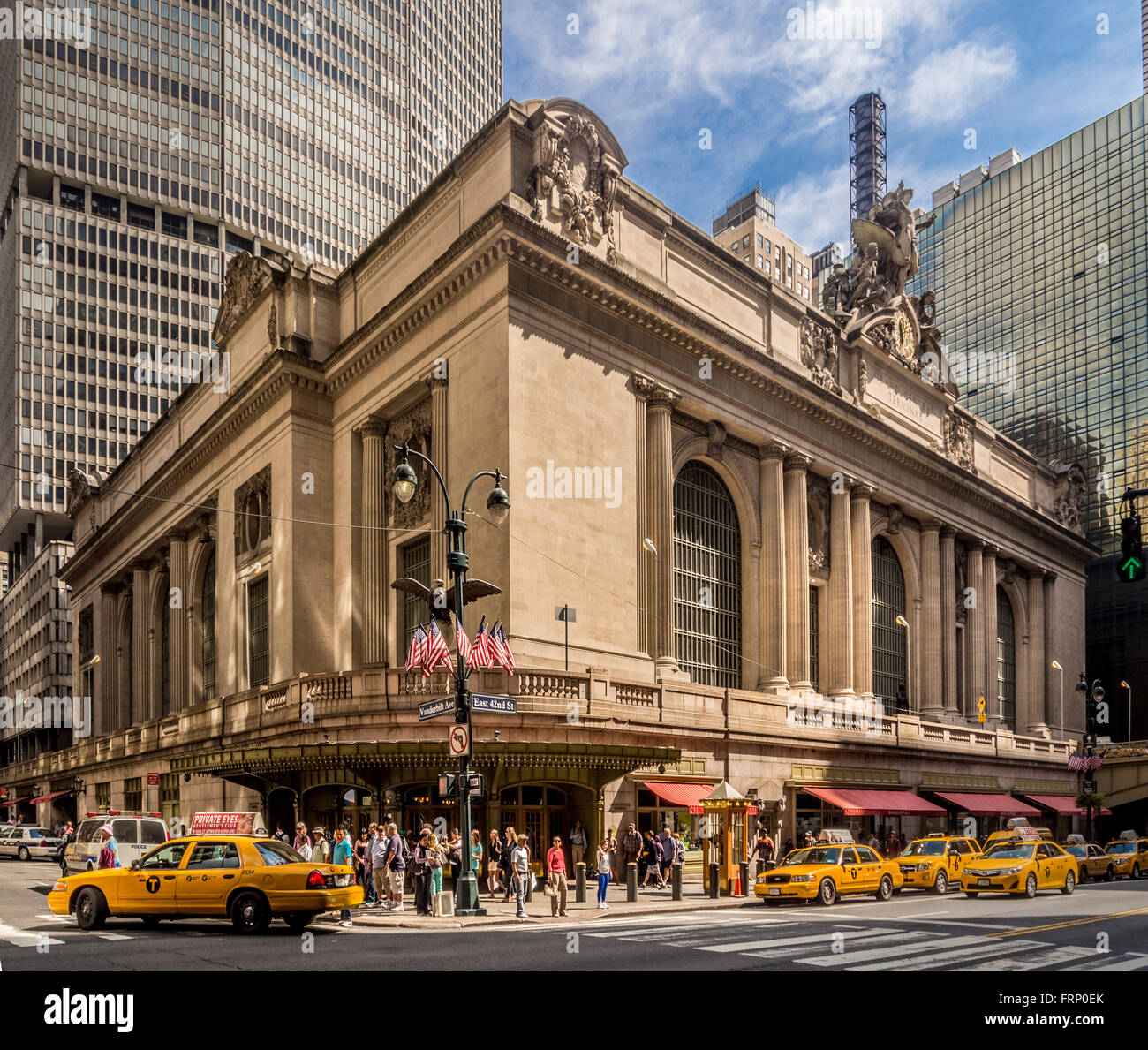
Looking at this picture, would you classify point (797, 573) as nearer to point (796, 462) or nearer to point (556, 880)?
point (796, 462)

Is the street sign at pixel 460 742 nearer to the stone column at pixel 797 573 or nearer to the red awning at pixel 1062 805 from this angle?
the stone column at pixel 797 573

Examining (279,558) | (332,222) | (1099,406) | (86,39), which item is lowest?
(279,558)

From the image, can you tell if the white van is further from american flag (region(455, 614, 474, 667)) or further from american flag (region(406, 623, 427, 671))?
american flag (region(455, 614, 474, 667))

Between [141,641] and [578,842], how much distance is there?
155 feet

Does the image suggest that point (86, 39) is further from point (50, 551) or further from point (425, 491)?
point (425, 491)

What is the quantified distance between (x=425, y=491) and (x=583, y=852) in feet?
52.7

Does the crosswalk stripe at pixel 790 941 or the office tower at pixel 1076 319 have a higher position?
the office tower at pixel 1076 319

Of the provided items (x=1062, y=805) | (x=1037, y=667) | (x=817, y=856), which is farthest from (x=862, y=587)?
(x=817, y=856)

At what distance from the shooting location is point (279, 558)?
45500 mm

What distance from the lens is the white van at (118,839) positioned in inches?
1248

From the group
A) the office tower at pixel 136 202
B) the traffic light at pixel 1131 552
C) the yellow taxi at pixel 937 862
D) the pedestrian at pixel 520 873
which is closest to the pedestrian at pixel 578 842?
the pedestrian at pixel 520 873

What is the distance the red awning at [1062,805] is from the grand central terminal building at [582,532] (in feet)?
0.86
